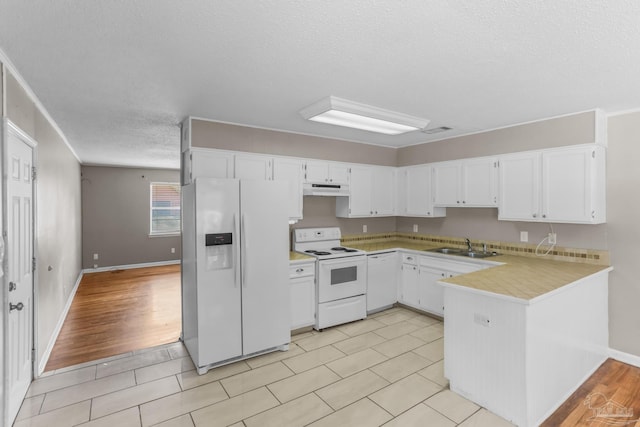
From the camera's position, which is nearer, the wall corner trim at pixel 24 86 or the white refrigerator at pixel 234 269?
the wall corner trim at pixel 24 86

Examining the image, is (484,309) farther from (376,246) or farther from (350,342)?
(376,246)

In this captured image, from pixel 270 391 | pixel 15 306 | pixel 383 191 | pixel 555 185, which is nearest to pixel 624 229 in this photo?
pixel 555 185

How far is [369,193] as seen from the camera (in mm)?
4980

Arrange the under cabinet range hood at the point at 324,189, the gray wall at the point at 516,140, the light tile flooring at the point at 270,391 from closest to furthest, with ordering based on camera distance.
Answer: the light tile flooring at the point at 270,391 → the gray wall at the point at 516,140 → the under cabinet range hood at the point at 324,189

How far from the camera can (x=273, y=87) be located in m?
2.67

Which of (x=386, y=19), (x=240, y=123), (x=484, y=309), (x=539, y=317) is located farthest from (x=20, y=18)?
(x=539, y=317)

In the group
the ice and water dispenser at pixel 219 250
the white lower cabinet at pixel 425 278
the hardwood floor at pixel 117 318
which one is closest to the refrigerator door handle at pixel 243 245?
the ice and water dispenser at pixel 219 250

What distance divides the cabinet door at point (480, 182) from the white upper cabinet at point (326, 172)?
5.22 ft

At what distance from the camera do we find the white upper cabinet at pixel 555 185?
3.23 meters

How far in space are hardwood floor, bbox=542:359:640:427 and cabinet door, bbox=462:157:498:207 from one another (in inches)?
77.1

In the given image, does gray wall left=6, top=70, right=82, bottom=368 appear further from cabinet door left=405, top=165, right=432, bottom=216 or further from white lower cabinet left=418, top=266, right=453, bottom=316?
cabinet door left=405, top=165, right=432, bottom=216

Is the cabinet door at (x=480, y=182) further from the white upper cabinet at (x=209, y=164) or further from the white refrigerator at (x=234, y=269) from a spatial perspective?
the white upper cabinet at (x=209, y=164)

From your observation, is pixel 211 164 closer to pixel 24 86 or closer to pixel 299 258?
pixel 299 258

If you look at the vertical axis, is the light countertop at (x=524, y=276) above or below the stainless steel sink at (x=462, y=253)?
below
